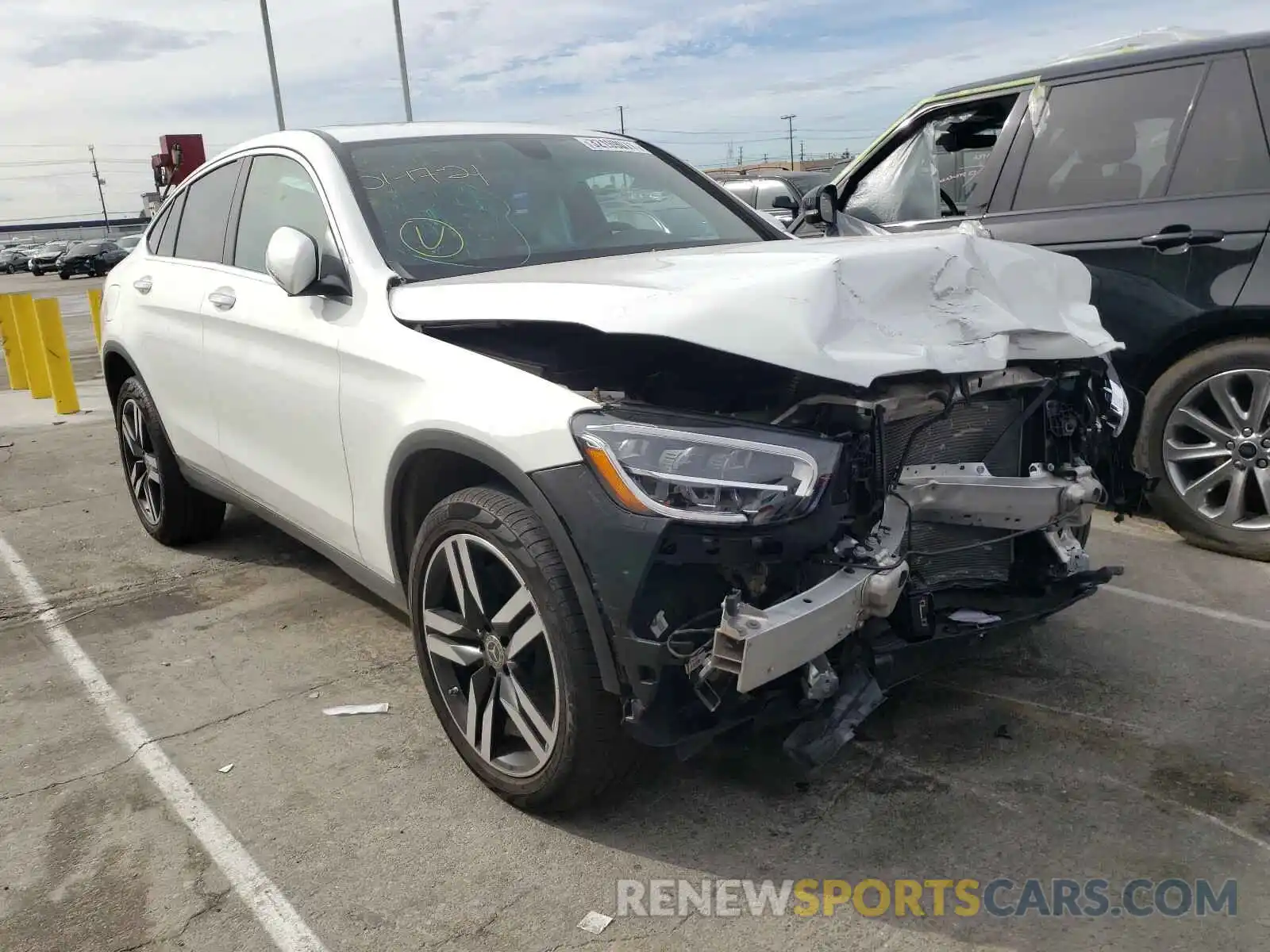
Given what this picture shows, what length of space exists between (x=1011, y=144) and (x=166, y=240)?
156 inches

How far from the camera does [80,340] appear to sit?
17703mm

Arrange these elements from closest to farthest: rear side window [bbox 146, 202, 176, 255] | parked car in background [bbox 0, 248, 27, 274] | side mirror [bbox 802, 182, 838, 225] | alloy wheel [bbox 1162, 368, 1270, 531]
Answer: alloy wheel [bbox 1162, 368, 1270, 531], side mirror [bbox 802, 182, 838, 225], rear side window [bbox 146, 202, 176, 255], parked car in background [bbox 0, 248, 27, 274]

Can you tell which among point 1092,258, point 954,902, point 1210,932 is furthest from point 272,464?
point 1092,258

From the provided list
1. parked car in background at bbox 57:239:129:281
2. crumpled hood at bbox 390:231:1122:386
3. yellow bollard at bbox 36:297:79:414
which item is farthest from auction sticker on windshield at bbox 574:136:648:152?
parked car in background at bbox 57:239:129:281

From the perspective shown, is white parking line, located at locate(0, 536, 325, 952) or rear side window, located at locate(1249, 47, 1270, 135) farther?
rear side window, located at locate(1249, 47, 1270, 135)

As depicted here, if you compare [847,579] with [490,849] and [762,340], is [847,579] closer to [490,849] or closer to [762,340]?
[762,340]

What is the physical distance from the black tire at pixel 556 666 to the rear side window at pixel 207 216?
86.9 inches

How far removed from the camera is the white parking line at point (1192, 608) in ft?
12.6

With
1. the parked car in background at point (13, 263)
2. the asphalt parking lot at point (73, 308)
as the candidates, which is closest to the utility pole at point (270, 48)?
the asphalt parking lot at point (73, 308)

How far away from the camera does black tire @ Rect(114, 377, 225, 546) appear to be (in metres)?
4.96

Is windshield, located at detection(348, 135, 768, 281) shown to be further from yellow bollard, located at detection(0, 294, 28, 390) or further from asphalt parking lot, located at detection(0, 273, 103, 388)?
yellow bollard, located at detection(0, 294, 28, 390)

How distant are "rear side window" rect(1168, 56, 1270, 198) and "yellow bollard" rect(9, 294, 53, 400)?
384 inches

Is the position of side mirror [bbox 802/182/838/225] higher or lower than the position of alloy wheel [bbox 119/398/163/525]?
higher

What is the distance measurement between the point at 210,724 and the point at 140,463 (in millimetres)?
2338
